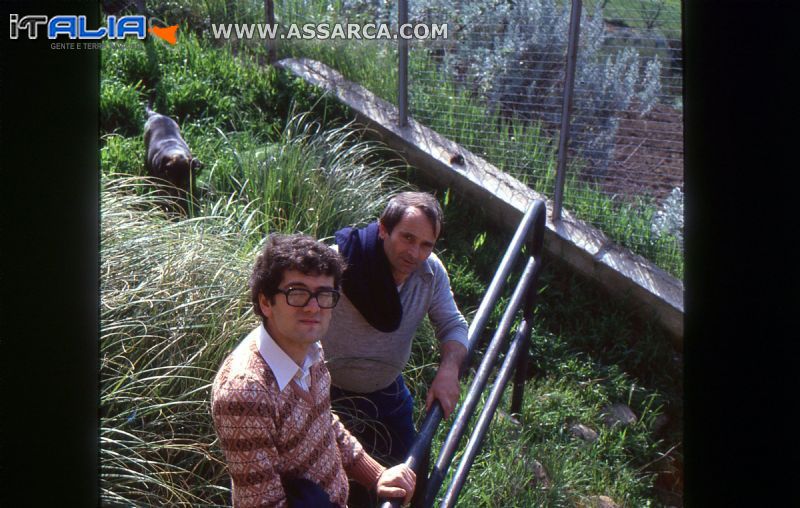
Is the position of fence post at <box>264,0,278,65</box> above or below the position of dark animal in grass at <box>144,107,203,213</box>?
above

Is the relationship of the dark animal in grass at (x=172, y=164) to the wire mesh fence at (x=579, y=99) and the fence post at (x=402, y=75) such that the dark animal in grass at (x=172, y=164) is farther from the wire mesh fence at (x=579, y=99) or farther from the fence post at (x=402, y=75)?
the wire mesh fence at (x=579, y=99)

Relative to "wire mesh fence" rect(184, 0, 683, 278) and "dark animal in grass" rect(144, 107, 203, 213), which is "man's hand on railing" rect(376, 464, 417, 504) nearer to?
"dark animal in grass" rect(144, 107, 203, 213)

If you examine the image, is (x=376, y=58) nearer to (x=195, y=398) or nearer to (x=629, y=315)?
(x=629, y=315)

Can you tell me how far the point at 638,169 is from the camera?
559 cm

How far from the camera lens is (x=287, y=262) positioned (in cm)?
214

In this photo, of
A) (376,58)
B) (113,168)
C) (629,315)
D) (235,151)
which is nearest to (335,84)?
(376,58)

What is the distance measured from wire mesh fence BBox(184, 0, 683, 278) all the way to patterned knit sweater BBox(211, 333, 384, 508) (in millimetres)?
3713

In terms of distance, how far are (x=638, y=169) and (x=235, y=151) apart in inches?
99.4

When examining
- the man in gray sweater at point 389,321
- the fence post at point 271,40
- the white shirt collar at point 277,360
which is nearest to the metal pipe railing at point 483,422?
the man in gray sweater at point 389,321

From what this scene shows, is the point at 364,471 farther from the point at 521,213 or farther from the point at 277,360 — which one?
the point at 521,213

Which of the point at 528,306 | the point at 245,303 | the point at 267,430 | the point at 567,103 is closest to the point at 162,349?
the point at 245,303

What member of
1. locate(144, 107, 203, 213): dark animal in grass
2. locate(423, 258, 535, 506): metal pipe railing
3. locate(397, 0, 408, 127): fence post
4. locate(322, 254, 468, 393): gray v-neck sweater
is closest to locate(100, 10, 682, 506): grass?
locate(144, 107, 203, 213): dark animal in grass

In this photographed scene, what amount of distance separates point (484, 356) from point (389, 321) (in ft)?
1.09

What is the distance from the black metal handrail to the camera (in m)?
2.19
